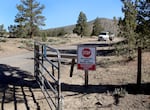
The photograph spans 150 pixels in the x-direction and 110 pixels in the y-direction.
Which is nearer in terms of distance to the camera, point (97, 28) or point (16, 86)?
point (16, 86)

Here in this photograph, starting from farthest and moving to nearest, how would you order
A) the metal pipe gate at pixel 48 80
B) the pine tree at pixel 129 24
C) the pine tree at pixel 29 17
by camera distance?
the pine tree at pixel 29 17 → the pine tree at pixel 129 24 → the metal pipe gate at pixel 48 80

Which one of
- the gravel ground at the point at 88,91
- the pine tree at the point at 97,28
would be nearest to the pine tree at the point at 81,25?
the pine tree at the point at 97,28

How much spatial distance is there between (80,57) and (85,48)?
0.29 meters

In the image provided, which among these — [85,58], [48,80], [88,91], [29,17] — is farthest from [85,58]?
[29,17]

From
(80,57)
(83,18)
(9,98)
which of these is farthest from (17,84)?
(83,18)

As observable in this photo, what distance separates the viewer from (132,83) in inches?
449

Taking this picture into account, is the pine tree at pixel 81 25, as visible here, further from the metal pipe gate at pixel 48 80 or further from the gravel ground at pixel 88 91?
the metal pipe gate at pixel 48 80

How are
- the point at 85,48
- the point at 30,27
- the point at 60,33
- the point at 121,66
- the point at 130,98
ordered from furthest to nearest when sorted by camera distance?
the point at 60,33, the point at 30,27, the point at 121,66, the point at 85,48, the point at 130,98

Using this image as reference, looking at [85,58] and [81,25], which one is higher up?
[81,25]

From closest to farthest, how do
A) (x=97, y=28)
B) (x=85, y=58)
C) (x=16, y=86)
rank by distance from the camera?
(x=85, y=58) < (x=16, y=86) < (x=97, y=28)

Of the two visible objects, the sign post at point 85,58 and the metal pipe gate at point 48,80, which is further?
the sign post at point 85,58

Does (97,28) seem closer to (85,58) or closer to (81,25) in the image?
(81,25)

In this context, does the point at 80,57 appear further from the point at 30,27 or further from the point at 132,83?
the point at 30,27

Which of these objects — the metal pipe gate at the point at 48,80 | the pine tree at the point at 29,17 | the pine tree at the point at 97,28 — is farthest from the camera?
the pine tree at the point at 97,28
